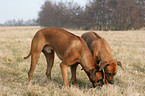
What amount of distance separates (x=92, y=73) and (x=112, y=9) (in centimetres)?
3971

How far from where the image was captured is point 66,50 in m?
4.42

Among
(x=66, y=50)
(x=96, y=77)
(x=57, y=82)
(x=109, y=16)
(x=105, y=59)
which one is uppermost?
(x=109, y=16)

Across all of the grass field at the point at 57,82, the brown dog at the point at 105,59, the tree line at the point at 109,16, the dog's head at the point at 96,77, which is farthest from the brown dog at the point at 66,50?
the tree line at the point at 109,16

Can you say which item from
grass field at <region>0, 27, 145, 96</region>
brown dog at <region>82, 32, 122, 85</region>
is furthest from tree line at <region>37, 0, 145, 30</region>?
brown dog at <region>82, 32, 122, 85</region>

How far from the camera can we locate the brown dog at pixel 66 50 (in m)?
4.15

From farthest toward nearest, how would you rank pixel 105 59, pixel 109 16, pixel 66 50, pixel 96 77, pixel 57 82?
1. pixel 109 16
2. pixel 57 82
3. pixel 105 59
4. pixel 66 50
5. pixel 96 77

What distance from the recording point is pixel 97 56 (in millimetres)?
5137

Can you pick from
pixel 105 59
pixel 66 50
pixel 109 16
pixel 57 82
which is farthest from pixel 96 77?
pixel 109 16

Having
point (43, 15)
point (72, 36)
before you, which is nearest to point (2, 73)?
point (72, 36)

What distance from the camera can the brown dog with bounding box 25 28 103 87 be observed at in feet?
13.6

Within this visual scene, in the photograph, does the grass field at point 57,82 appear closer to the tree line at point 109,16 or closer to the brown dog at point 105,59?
the brown dog at point 105,59

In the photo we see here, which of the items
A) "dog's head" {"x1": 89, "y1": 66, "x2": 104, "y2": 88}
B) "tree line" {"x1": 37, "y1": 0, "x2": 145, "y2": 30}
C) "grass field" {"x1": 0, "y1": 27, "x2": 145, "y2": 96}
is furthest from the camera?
"tree line" {"x1": 37, "y1": 0, "x2": 145, "y2": 30}

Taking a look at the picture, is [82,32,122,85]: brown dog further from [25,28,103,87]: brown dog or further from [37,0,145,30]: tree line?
[37,0,145,30]: tree line

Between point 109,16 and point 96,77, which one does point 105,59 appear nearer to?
point 96,77
